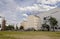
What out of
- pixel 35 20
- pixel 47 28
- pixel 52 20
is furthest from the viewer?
pixel 35 20

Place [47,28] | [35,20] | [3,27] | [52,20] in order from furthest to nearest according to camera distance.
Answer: [35,20], [3,27], [47,28], [52,20]

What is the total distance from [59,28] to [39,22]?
29.6m

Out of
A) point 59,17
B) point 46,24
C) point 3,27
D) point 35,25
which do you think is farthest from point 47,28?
point 3,27

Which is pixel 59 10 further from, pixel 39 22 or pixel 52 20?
pixel 52 20

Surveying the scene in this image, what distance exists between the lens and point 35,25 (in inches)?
7141

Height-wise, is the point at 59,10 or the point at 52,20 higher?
the point at 59,10

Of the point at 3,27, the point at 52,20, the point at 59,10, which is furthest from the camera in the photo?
the point at 59,10

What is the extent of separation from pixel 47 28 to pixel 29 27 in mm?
35867

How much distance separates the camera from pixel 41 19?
582 feet

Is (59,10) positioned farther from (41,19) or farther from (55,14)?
(41,19)

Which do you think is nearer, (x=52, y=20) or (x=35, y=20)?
(x=52, y=20)

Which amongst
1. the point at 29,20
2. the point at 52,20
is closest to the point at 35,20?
the point at 29,20

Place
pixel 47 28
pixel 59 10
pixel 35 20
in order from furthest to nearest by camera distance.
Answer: pixel 35 20
pixel 59 10
pixel 47 28

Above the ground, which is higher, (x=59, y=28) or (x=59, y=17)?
(x=59, y=17)
